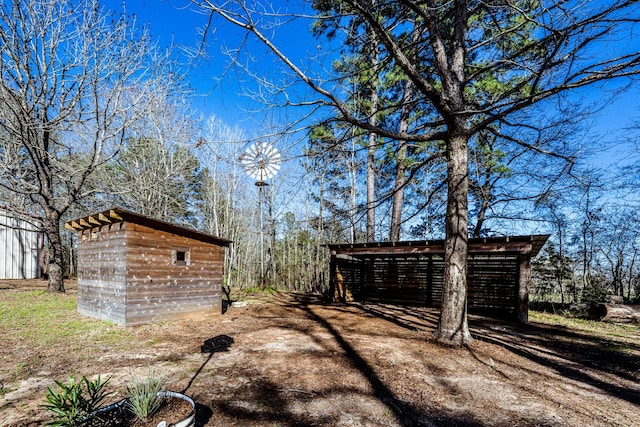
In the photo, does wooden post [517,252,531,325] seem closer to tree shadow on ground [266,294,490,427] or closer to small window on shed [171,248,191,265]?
tree shadow on ground [266,294,490,427]

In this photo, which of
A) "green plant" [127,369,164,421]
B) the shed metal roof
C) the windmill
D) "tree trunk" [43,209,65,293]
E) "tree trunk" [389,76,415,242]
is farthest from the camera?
"tree trunk" [389,76,415,242]

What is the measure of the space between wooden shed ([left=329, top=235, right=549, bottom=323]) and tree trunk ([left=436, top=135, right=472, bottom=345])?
100 inches

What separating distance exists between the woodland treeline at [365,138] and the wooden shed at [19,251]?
4.57 ft

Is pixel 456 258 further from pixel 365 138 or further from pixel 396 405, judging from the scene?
pixel 365 138

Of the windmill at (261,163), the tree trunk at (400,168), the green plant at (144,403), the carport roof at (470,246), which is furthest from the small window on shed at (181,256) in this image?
the tree trunk at (400,168)

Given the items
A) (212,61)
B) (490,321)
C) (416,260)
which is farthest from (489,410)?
(416,260)

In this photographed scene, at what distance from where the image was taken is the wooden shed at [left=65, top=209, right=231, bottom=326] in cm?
637

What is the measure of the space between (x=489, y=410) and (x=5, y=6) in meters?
13.2

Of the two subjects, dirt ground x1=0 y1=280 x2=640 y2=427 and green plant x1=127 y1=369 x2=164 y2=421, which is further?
dirt ground x1=0 y1=280 x2=640 y2=427

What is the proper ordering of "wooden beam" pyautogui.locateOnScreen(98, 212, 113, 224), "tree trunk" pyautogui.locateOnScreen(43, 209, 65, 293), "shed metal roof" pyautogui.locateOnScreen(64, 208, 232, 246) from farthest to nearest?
"tree trunk" pyautogui.locateOnScreen(43, 209, 65, 293)
"wooden beam" pyautogui.locateOnScreen(98, 212, 113, 224)
"shed metal roof" pyautogui.locateOnScreen(64, 208, 232, 246)

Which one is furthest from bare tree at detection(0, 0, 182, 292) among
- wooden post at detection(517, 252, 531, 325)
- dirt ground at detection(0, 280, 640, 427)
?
wooden post at detection(517, 252, 531, 325)

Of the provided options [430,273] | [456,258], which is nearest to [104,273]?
[456,258]

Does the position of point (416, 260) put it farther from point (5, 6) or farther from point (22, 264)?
point (22, 264)

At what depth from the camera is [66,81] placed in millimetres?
8656
